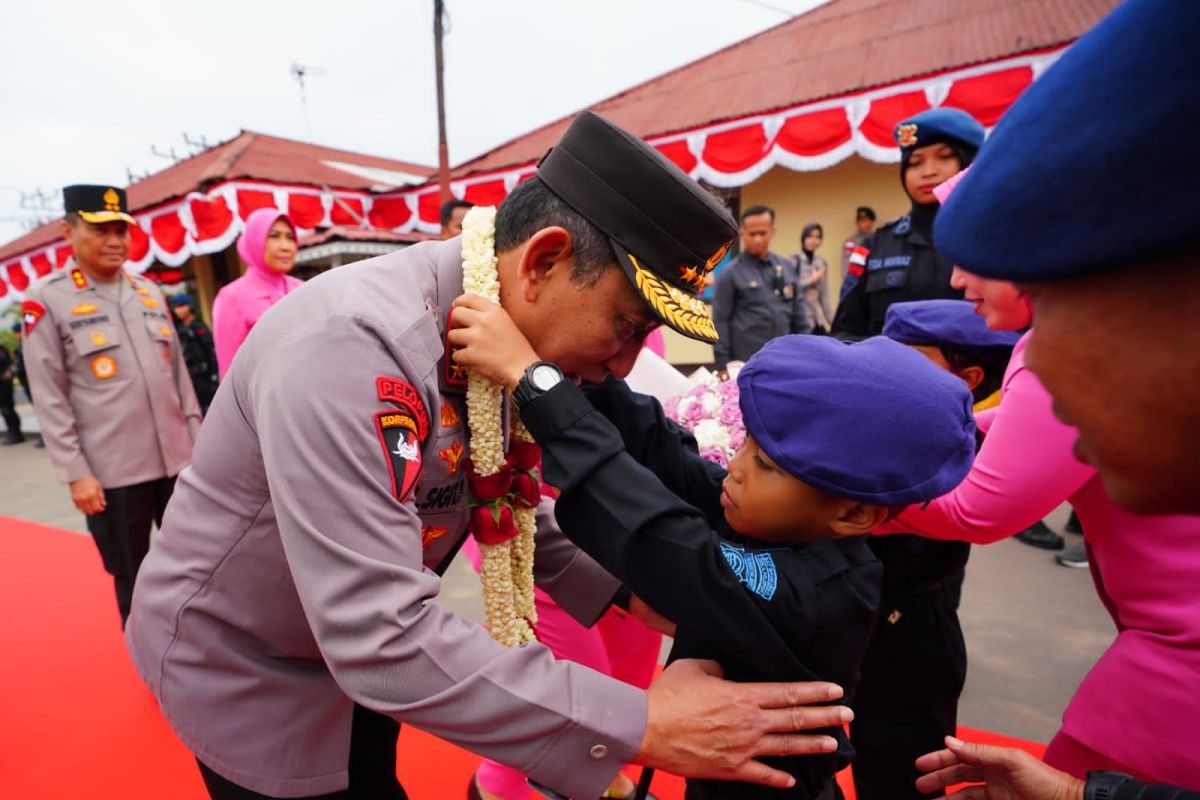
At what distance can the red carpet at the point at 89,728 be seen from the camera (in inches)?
92.0

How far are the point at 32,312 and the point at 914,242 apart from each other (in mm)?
3970

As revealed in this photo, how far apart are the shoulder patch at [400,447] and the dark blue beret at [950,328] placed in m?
1.20

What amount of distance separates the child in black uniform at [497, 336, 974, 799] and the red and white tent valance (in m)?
2.16

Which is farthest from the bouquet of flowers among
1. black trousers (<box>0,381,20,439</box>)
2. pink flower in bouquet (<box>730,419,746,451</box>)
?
black trousers (<box>0,381,20,439</box>)

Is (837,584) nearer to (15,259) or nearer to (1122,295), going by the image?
(1122,295)

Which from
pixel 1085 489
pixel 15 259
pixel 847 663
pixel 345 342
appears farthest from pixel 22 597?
pixel 15 259

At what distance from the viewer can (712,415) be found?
193cm

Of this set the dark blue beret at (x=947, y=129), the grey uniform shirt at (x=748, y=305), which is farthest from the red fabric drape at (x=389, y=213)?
the dark blue beret at (x=947, y=129)

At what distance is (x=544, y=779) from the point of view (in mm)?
947

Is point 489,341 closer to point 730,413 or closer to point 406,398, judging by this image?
point 406,398

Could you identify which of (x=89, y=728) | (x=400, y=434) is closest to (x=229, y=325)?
(x=89, y=728)

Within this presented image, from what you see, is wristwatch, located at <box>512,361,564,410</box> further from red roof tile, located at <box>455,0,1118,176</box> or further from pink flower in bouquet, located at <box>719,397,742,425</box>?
red roof tile, located at <box>455,0,1118,176</box>

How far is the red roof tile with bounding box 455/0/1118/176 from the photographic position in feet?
23.6

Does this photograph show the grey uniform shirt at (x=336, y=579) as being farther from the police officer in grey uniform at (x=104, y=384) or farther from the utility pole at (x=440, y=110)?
the utility pole at (x=440, y=110)
